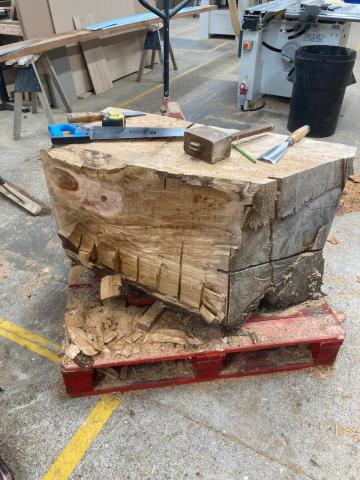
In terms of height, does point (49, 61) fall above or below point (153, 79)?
above

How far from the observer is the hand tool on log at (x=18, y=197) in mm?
3092

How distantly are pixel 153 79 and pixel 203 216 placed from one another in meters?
5.49

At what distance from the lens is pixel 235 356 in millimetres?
1965

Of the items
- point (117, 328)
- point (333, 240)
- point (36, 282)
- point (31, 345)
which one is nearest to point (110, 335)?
point (117, 328)

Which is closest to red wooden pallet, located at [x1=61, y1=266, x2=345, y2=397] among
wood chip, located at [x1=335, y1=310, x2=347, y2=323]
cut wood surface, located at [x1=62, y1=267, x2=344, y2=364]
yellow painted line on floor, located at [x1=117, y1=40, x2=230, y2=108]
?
cut wood surface, located at [x1=62, y1=267, x2=344, y2=364]

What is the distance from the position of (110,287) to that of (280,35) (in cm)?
408

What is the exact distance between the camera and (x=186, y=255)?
1.64 m

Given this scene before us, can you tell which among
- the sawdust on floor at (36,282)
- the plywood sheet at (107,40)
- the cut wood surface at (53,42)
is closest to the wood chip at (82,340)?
the sawdust on floor at (36,282)

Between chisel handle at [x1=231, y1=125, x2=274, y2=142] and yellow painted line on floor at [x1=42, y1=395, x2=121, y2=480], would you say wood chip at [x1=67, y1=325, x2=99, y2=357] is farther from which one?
chisel handle at [x1=231, y1=125, x2=274, y2=142]

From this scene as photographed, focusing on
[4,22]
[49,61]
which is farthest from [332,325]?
[4,22]

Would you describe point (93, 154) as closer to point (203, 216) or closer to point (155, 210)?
point (155, 210)

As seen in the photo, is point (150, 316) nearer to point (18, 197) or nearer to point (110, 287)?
point (110, 287)

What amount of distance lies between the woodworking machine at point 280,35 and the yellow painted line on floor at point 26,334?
13.2ft

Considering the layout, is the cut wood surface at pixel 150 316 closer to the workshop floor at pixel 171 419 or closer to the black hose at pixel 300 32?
the workshop floor at pixel 171 419
